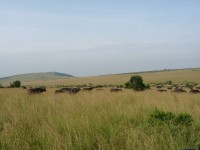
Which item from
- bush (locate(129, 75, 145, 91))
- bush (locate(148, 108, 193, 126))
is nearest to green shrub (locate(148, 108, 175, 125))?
bush (locate(148, 108, 193, 126))

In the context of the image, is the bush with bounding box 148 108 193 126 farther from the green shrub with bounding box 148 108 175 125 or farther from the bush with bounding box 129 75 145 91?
the bush with bounding box 129 75 145 91

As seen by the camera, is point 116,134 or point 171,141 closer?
point 171,141

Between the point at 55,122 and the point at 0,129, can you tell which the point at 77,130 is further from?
the point at 0,129

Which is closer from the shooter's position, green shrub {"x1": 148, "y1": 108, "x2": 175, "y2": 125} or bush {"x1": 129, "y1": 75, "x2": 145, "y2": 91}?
green shrub {"x1": 148, "y1": 108, "x2": 175, "y2": 125}

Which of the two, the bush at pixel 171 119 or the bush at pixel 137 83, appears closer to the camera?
the bush at pixel 171 119

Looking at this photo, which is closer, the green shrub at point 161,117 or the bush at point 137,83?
the green shrub at point 161,117

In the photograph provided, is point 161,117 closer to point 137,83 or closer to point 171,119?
point 171,119

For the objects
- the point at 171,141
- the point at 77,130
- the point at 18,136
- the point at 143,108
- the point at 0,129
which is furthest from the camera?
the point at 143,108

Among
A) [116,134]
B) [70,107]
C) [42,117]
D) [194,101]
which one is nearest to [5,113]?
[42,117]

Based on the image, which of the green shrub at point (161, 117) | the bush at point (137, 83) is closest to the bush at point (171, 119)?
the green shrub at point (161, 117)

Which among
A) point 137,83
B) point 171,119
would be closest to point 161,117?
point 171,119

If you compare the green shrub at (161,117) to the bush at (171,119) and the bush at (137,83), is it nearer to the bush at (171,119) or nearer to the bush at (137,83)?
the bush at (171,119)

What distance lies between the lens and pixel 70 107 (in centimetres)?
1048

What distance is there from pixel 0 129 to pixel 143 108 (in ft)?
13.2
